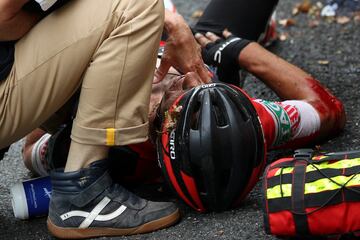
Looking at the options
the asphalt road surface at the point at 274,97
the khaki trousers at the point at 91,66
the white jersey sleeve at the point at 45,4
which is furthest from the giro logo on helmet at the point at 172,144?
the white jersey sleeve at the point at 45,4

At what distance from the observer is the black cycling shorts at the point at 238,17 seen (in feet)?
15.6

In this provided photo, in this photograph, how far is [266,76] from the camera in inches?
168

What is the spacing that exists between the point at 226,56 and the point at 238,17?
54cm

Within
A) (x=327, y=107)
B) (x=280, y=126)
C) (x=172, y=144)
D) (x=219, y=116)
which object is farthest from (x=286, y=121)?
(x=172, y=144)

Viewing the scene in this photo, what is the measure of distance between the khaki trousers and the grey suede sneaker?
0.18m

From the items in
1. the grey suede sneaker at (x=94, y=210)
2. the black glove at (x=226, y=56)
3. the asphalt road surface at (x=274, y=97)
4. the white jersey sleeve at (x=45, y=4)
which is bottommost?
the asphalt road surface at (x=274, y=97)

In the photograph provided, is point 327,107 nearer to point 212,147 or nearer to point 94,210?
point 212,147

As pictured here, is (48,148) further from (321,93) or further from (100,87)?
(321,93)

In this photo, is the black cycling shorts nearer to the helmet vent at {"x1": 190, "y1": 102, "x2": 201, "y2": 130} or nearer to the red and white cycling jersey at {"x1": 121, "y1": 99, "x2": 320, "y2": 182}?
the red and white cycling jersey at {"x1": 121, "y1": 99, "x2": 320, "y2": 182}

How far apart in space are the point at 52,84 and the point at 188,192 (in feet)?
2.46

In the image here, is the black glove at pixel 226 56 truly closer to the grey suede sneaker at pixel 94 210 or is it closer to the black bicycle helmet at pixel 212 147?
the black bicycle helmet at pixel 212 147

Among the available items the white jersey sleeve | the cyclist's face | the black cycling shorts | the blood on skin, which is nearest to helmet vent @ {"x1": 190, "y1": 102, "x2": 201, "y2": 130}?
the cyclist's face

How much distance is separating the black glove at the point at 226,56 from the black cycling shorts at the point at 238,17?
312 millimetres

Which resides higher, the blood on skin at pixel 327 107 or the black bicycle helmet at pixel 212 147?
the black bicycle helmet at pixel 212 147
